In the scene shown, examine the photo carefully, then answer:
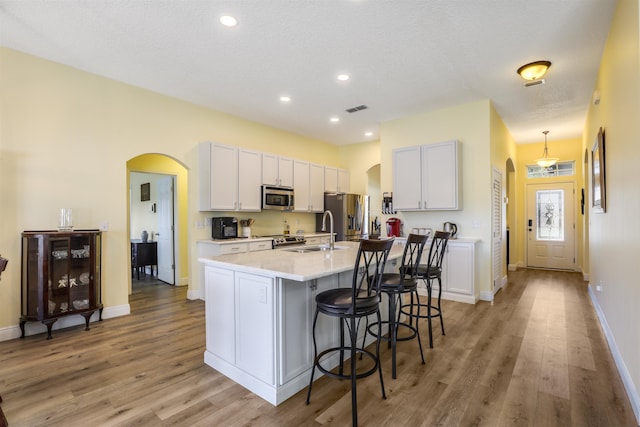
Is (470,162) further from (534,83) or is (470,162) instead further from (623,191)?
(623,191)

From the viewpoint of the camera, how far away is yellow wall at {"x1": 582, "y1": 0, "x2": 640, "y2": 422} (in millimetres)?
2049

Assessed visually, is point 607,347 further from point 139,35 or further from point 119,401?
point 139,35

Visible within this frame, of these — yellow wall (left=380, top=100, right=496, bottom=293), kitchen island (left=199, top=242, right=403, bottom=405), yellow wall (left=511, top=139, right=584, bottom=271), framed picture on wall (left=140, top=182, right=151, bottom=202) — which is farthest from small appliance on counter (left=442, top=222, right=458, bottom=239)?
framed picture on wall (left=140, top=182, right=151, bottom=202)

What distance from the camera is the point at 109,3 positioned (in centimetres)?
253

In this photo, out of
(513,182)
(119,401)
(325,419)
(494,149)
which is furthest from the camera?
(513,182)

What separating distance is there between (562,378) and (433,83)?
11.2 feet

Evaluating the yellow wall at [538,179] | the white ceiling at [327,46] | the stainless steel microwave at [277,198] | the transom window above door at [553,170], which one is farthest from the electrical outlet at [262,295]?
the transom window above door at [553,170]

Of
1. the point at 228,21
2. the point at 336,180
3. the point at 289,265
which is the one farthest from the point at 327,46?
the point at 336,180

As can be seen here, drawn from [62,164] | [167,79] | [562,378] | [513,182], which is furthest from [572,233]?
[62,164]

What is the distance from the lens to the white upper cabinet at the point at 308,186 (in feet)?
19.7

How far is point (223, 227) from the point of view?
16.0 feet

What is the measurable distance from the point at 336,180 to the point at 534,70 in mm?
4083

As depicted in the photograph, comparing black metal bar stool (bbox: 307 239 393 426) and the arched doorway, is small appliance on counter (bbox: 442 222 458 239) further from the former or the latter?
the arched doorway

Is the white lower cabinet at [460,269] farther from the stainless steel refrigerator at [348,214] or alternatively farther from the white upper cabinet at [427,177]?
the stainless steel refrigerator at [348,214]
